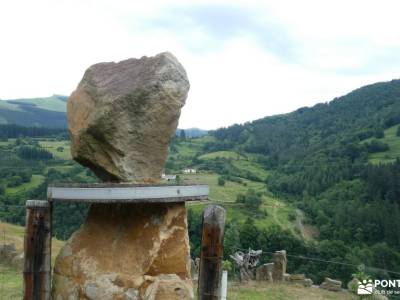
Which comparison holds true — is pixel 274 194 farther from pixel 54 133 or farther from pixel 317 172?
pixel 54 133

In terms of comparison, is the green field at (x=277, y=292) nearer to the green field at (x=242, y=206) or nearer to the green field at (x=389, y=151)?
the green field at (x=242, y=206)

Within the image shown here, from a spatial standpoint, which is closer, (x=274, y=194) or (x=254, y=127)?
(x=274, y=194)

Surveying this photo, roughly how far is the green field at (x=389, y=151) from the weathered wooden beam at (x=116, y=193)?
107 m

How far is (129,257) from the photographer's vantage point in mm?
7043

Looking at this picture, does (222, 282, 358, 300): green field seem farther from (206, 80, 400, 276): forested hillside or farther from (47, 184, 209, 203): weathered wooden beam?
(206, 80, 400, 276): forested hillside

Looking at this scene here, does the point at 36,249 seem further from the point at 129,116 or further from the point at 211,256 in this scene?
the point at 211,256

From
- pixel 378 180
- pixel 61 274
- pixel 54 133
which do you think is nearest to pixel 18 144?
pixel 54 133

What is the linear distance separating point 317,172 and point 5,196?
71.3 meters

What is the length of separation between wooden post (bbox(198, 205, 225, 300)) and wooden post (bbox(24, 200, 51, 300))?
217 centimetres

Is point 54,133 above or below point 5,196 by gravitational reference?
above

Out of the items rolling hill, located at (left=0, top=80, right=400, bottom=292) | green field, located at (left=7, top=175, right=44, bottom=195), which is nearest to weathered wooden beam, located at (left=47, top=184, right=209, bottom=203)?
rolling hill, located at (left=0, top=80, right=400, bottom=292)

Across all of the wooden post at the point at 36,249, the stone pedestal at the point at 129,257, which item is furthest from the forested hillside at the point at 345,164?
the wooden post at the point at 36,249

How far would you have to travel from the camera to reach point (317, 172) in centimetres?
Result: 11631

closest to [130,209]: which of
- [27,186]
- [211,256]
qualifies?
[211,256]
